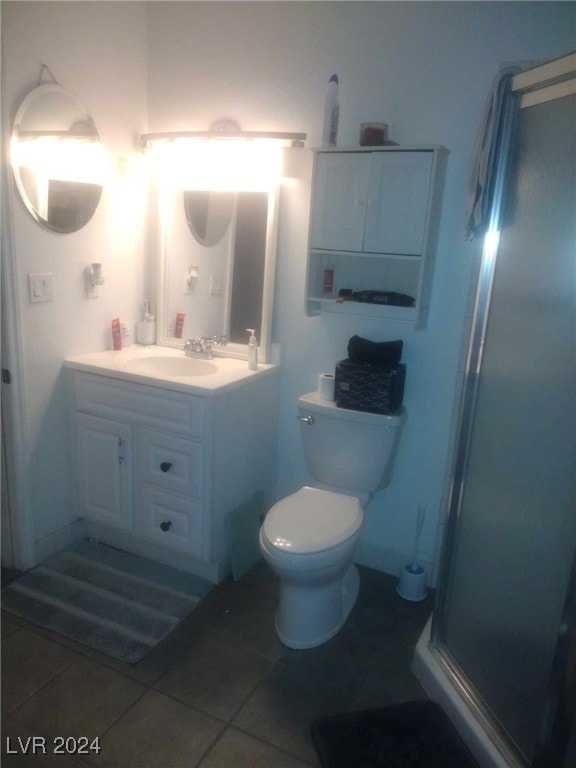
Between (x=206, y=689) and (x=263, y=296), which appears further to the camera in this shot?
(x=263, y=296)

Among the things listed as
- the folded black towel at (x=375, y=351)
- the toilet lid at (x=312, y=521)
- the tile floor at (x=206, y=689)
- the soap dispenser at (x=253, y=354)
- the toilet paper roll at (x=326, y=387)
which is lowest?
the tile floor at (x=206, y=689)

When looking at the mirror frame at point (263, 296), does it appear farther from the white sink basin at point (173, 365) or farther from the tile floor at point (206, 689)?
the tile floor at point (206, 689)

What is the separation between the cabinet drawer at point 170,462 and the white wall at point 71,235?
1.37ft

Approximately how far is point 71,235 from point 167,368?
70 centimetres

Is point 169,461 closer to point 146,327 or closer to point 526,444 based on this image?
point 146,327

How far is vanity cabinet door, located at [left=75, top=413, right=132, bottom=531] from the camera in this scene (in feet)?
7.62

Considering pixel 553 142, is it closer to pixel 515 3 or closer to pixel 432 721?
pixel 515 3

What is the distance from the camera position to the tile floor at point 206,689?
157cm

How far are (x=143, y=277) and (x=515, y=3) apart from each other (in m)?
1.88

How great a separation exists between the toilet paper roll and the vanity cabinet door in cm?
83

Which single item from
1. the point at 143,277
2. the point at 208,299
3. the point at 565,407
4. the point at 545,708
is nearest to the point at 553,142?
the point at 565,407

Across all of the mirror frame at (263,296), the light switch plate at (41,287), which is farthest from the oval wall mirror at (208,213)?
the light switch plate at (41,287)

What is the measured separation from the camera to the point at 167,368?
253cm

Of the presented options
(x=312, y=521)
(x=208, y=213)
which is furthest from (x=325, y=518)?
(x=208, y=213)
